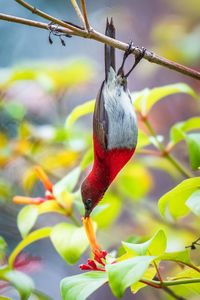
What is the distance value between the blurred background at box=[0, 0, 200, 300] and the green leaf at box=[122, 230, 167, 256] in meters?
0.65

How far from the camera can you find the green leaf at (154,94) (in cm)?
168

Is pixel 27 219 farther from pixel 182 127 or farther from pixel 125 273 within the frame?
pixel 125 273

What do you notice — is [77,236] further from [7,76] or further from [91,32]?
[7,76]

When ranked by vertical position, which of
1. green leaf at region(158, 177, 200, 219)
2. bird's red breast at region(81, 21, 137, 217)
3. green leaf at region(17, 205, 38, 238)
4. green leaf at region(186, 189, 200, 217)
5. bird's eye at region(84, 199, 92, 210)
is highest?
bird's red breast at region(81, 21, 137, 217)

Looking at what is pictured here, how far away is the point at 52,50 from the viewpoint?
14.7 ft

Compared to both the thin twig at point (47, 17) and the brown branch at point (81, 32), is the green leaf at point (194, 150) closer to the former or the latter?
the brown branch at point (81, 32)

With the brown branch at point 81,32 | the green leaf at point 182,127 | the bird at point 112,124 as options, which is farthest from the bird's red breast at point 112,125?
the brown branch at point 81,32

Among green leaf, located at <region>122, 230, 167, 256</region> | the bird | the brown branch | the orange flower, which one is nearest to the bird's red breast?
the bird

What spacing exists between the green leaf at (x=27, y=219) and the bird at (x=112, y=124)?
0.48 feet

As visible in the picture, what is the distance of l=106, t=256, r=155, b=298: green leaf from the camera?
980 mm

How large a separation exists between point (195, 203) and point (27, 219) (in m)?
0.60

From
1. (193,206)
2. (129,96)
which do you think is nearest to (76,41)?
(129,96)

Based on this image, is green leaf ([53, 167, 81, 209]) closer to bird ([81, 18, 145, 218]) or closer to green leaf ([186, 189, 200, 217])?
bird ([81, 18, 145, 218])

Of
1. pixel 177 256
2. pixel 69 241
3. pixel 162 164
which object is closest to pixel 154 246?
pixel 177 256
